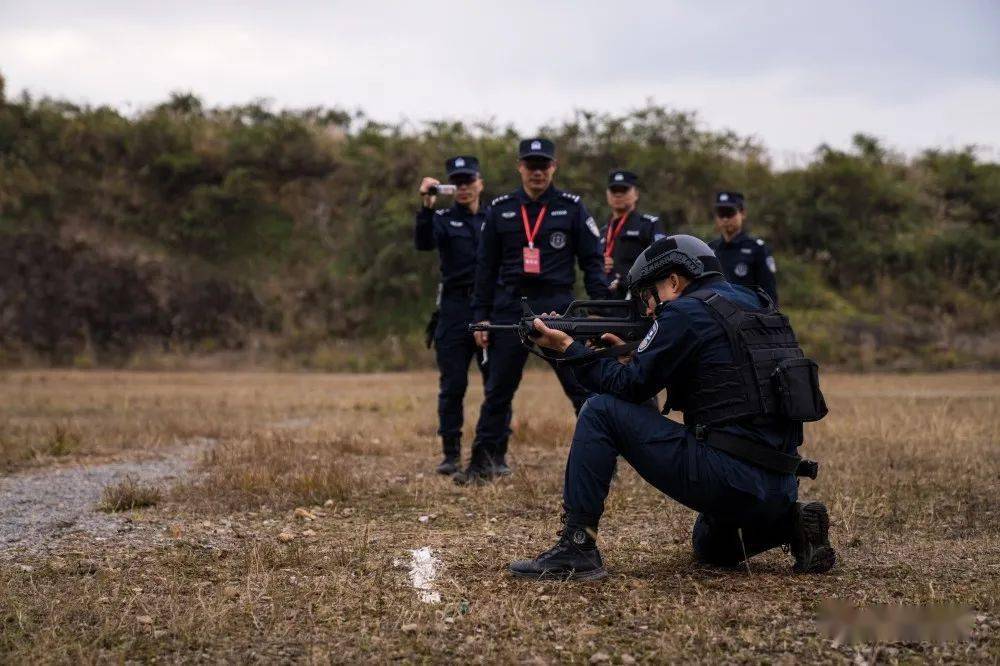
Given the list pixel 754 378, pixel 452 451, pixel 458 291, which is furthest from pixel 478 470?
pixel 754 378

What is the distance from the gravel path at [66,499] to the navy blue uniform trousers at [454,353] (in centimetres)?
214

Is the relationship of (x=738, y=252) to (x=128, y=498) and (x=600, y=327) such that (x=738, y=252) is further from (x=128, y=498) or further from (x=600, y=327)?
(x=128, y=498)

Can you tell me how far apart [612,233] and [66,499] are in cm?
474

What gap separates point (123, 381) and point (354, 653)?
1613 centimetres

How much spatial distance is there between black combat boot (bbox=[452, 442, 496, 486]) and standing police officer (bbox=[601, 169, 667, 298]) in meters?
1.86

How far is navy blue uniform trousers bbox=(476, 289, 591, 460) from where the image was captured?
312 inches

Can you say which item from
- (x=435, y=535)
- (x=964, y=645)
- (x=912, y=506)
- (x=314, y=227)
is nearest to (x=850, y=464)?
(x=912, y=506)

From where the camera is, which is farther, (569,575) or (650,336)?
(569,575)

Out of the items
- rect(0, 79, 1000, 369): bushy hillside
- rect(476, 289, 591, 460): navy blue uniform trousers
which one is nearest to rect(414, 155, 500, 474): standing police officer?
rect(476, 289, 591, 460): navy blue uniform trousers

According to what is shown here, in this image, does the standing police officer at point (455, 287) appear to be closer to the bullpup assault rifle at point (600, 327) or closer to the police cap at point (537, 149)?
the police cap at point (537, 149)

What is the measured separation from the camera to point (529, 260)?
25.9ft

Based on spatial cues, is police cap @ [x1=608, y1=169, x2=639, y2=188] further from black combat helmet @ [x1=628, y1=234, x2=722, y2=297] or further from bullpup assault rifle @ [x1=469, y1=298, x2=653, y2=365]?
black combat helmet @ [x1=628, y1=234, x2=722, y2=297]

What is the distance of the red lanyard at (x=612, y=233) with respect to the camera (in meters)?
9.35

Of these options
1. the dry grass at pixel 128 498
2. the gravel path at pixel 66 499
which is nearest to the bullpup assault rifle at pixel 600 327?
the gravel path at pixel 66 499
